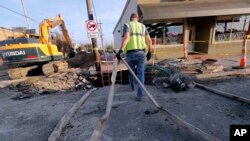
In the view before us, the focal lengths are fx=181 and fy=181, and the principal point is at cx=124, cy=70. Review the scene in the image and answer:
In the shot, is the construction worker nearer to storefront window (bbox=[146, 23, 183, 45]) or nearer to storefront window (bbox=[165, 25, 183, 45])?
storefront window (bbox=[146, 23, 183, 45])

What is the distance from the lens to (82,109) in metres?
4.24

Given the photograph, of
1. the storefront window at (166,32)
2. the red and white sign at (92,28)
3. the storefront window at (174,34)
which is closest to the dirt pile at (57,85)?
the red and white sign at (92,28)

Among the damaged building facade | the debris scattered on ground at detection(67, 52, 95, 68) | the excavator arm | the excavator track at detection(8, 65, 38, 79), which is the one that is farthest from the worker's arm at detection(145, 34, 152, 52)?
the excavator track at detection(8, 65, 38, 79)

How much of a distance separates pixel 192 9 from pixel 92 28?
781 cm

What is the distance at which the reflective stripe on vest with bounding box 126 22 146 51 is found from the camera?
4.38m

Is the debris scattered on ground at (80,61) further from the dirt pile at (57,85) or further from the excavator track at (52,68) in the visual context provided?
the dirt pile at (57,85)

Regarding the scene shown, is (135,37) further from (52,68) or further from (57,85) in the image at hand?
(52,68)

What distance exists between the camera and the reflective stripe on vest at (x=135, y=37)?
438cm

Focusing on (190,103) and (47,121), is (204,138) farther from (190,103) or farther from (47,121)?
(47,121)

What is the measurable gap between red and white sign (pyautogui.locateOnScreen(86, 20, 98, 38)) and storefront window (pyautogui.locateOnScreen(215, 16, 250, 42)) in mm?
10476

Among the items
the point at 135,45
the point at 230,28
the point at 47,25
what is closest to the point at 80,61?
the point at 47,25

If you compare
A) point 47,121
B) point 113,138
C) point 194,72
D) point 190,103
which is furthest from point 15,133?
point 194,72

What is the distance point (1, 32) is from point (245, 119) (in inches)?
1299

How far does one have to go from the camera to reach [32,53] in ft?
36.8
